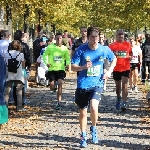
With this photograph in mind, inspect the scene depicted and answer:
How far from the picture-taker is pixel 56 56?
1219cm

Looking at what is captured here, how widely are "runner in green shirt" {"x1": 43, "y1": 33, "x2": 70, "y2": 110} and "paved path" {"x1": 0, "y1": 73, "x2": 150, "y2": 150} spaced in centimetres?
80

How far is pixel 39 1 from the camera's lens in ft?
74.4

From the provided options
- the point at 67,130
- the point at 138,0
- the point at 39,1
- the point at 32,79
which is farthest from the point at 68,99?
the point at 138,0

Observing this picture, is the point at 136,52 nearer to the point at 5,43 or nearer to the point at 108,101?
the point at 108,101

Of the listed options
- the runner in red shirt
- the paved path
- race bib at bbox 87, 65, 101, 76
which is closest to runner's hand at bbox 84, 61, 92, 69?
race bib at bbox 87, 65, 101, 76

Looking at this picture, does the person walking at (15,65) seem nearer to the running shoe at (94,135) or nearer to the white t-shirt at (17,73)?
the white t-shirt at (17,73)

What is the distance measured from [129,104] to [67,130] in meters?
3.95

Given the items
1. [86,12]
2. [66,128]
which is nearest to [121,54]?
[66,128]

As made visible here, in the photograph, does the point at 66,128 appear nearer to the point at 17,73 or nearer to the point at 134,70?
the point at 17,73

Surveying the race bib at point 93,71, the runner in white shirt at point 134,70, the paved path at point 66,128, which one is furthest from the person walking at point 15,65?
the runner in white shirt at point 134,70

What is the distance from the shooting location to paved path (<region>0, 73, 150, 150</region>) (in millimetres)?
8266

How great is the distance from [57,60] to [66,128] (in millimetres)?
2825

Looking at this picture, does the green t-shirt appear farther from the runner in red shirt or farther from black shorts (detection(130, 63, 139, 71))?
black shorts (detection(130, 63, 139, 71))

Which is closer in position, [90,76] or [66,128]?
[90,76]
